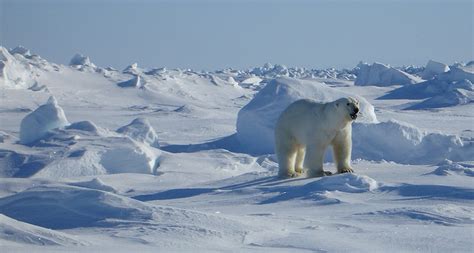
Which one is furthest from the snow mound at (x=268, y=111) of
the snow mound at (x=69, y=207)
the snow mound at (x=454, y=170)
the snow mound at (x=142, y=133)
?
the snow mound at (x=69, y=207)

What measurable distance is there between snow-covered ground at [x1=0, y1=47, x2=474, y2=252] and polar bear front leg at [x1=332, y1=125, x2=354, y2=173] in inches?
13.5

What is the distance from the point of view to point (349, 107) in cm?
721

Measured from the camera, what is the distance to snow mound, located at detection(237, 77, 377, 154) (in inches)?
536

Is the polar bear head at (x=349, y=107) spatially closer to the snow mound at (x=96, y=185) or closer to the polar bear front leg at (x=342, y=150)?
the polar bear front leg at (x=342, y=150)

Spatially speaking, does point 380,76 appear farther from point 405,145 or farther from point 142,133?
point 405,145

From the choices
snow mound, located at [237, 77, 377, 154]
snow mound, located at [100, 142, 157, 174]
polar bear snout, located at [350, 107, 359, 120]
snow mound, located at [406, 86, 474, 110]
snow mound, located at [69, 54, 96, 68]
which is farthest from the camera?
snow mound, located at [69, 54, 96, 68]

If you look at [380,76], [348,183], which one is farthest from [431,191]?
[380,76]

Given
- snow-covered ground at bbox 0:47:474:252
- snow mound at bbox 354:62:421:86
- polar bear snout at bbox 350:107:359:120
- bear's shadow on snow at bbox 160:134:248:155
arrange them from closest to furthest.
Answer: snow-covered ground at bbox 0:47:474:252 → polar bear snout at bbox 350:107:359:120 → bear's shadow on snow at bbox 160:134:248:155 → snow mound at bbox 354:62:421:86

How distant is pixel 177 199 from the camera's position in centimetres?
706

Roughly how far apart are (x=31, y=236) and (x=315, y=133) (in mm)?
3841

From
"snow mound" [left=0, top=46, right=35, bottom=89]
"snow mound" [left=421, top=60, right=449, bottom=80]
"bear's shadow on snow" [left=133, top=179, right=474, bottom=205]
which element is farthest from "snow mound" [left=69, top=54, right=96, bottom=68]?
"bear's shadow on snow" [left=133, top=179, right=474, bottom=205]

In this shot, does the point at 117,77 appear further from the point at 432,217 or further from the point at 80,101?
the point at 432,217

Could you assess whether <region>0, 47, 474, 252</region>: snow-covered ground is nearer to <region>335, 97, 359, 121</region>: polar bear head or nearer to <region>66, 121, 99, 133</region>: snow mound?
<region>66, 121, 99, 133</region>: snow mound

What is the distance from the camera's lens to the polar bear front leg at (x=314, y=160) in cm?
742
